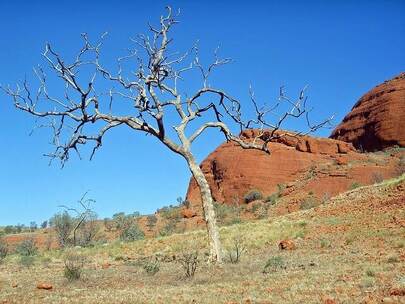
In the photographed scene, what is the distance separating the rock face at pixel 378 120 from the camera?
69.2 m

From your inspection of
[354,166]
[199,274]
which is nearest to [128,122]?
[199,274]

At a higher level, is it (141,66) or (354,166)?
(354,166)

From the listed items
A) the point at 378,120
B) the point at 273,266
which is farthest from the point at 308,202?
the point at 378,120

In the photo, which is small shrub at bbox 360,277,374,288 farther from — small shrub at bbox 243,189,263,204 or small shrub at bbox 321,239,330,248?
small shrub at bbox 243,189,263,204

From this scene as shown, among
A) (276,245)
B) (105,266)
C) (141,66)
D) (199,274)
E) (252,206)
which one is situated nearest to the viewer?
(199,274)

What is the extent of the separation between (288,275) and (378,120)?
66360 millimetres

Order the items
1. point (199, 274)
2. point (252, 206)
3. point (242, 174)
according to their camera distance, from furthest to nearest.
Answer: point (242, 174) < point (252, 206) < point (199, 274)

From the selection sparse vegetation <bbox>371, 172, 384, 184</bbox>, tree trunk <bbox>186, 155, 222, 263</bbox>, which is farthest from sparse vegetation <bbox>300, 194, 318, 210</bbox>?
tree trunk <bbox>186, 155, 222, 263</bbox>

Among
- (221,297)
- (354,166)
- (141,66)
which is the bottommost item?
(221,297)

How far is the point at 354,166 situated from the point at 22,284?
48066 millimetres

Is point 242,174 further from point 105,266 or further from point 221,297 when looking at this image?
→ point 221,297

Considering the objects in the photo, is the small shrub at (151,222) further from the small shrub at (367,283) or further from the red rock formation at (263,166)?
the small shrub at (367,283)

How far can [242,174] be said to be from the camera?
64.2 m

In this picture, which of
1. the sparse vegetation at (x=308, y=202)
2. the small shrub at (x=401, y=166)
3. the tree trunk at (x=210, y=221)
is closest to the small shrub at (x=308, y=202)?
the sparse vegetation at (x=308, y=202)
